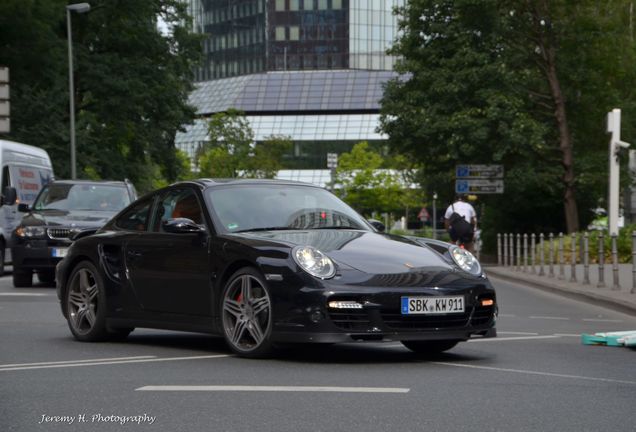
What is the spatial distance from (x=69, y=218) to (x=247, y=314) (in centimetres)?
1251

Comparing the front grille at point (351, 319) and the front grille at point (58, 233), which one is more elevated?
the front grille at point (58, 233)

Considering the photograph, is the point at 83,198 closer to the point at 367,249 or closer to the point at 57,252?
the point at 57,252

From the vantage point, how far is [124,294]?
35.3 feet

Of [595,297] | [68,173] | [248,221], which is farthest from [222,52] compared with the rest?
[248,221]

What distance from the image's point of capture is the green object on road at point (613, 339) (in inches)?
420

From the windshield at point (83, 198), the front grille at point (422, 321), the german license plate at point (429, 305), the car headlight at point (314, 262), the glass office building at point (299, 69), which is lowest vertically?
the front grille at point (422, 321)

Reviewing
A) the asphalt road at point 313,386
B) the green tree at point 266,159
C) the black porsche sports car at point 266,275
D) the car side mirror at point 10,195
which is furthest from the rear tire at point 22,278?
the green tree at point 266,159

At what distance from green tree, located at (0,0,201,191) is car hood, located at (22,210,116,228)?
2322 centimetres

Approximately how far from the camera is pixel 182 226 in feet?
32.8

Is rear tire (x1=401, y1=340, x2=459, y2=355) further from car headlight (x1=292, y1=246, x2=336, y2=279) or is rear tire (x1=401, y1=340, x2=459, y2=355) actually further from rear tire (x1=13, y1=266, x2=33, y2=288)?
rear tire (x1=13, y1=266, x2=33, y2=288)

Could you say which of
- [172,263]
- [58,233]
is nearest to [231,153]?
[58,233]

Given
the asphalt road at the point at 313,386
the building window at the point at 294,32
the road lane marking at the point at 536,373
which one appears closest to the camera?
the asphalt road at the point at 313,386

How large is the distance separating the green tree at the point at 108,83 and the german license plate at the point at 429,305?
36353 millimetres

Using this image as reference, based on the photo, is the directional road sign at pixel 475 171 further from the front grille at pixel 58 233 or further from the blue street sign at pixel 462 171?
the front grille at pixel 58 233
